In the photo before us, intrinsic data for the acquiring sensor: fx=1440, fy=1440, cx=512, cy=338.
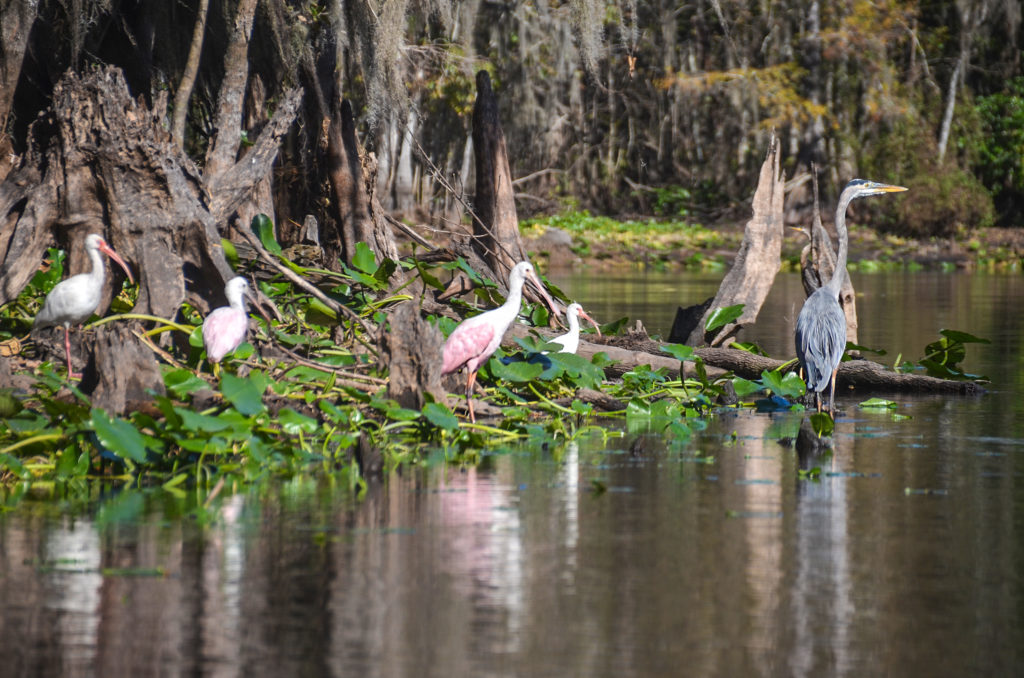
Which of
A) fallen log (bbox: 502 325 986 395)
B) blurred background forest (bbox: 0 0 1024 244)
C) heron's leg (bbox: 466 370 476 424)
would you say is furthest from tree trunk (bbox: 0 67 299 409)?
blurred background forest (bbox: 0 0 1024 244)

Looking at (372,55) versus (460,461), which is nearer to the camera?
(460,461)

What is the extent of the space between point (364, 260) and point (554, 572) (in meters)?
6.50

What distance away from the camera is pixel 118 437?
7188mm

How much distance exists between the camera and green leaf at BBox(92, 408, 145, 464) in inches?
281

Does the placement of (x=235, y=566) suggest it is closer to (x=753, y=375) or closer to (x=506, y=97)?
(x=753, y=375)

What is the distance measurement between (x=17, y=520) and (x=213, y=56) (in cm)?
778

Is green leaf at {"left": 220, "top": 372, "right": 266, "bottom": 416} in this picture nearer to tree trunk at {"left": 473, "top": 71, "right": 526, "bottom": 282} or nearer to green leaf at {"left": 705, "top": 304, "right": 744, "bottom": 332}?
green leaf at {"left": 705, "top": 304, "right": 744, "bottom": 332}

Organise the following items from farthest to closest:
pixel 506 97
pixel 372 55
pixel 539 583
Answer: pixel 506 97
pixel 372 55
pixel 539 583

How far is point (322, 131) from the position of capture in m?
13.1

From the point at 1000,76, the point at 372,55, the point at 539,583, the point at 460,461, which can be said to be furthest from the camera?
the point at 1000,76

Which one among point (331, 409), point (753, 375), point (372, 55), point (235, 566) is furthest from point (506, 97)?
point (235, 566)

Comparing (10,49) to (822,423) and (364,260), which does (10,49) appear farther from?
(822,423)

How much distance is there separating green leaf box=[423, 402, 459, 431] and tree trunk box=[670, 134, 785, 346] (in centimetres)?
487

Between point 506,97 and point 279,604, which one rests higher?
point 506,97
